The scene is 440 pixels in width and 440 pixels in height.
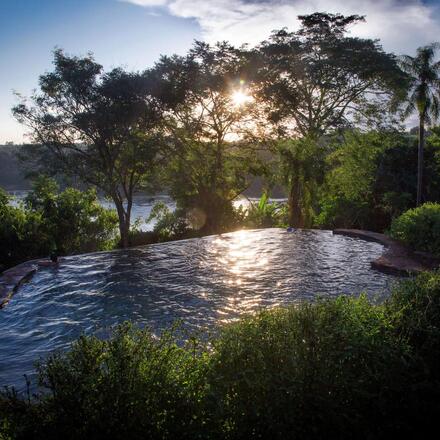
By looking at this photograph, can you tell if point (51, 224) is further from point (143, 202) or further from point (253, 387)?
point (143, 202)

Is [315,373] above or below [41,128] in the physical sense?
below

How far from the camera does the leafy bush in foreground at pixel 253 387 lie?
9.31 ft

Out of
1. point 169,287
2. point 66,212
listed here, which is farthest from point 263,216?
point 169,287

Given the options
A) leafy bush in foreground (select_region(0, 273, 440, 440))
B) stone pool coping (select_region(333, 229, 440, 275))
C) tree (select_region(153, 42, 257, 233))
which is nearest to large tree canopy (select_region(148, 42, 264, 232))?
tree (select_region(153, 42, 257, 233))

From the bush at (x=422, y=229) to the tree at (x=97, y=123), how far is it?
13212 millimetres

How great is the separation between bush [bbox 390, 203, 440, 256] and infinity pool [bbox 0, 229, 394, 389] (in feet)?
2.76

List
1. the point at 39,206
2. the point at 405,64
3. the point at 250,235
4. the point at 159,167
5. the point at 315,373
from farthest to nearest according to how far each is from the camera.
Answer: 1. the point at 159,167
2. the point at 405,64
3. the point at 39,206
4. the point at 250,235
5. the point at 315,373

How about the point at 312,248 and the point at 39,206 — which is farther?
the point at 39,206

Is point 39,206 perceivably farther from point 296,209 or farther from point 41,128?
point 296,209

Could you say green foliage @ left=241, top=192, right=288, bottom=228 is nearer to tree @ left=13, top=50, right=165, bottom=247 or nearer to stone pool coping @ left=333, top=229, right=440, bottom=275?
tree @ left=13, top=50, right=165, bottom=247

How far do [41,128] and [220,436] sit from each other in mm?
20616

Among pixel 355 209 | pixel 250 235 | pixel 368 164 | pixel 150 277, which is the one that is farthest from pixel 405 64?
pixel 150 277

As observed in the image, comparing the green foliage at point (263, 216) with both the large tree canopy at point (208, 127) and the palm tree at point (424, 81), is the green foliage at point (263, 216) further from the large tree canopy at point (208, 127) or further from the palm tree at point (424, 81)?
the palm tree at point (424, 81)

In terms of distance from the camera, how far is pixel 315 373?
3100 mm
